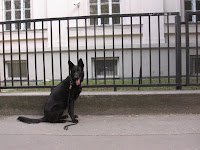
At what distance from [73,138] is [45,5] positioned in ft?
23.4

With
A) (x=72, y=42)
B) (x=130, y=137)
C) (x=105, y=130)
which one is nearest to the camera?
(x=130, y=137)

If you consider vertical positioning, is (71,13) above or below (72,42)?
above

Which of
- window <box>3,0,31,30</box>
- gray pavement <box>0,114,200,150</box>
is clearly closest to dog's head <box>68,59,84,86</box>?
gray pavement <box>0,114,200,150</box>

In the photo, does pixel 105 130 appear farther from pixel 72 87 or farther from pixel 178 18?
pixel 178 18

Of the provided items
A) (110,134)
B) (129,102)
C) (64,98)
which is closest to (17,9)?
→ (64,98)

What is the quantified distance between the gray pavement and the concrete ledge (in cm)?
12

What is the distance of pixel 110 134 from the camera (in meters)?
3.53

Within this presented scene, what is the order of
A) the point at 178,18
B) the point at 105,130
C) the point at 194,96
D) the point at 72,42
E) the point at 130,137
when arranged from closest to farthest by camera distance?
the point at 130,137 < the point at 105,130 < the point at 194,96 < the point at 178,18 < the point at 72,42

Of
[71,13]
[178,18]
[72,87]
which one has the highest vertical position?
[71,13]

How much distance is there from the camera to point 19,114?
177 inches

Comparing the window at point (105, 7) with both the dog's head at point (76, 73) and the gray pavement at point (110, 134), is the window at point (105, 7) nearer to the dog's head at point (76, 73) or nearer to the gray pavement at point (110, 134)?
the dog's head at point (76, 73)

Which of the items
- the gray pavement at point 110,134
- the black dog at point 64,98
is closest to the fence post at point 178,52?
the gray pavement at point 110,134

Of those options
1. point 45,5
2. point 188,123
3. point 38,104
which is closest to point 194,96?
point 188,123

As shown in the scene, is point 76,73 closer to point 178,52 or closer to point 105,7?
point 178,52
